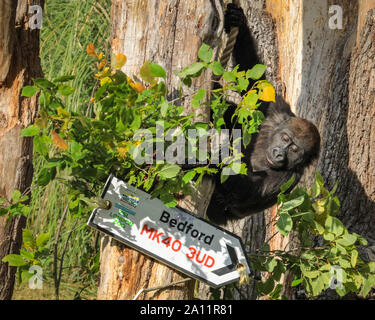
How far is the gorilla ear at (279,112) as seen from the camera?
Answer: 3.18m

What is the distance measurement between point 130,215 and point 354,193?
2036 mm

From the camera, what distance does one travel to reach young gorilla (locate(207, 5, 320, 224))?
2.93 metres

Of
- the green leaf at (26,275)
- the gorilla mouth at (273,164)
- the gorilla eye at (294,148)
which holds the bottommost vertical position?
the green leaf at (26,275)

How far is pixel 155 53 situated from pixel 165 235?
2.13ft

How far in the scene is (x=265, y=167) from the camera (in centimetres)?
311

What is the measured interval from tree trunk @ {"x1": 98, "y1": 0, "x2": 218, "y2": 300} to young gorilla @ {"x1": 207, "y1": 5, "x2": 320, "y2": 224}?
1.16 meters

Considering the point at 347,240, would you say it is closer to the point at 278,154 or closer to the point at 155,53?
the point at 155,53

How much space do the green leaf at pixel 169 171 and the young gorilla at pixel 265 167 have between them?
1391mm

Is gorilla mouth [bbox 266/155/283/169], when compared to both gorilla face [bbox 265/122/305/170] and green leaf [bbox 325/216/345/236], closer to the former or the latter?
gorilla face [bbox 265/122/305/170]

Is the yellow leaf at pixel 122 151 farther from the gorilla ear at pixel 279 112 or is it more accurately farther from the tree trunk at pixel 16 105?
the gorilla ear at pixel 279 112

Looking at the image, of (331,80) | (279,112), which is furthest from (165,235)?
(331,80)

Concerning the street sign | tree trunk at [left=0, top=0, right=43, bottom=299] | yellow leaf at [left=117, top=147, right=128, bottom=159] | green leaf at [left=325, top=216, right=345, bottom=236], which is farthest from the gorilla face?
yellow leaf at [left=117, top=147, right=128, bottom=159]

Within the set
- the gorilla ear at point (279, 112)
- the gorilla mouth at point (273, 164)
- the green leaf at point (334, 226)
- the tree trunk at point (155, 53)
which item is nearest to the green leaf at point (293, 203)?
Answer: the green leaf at point (334, 226)

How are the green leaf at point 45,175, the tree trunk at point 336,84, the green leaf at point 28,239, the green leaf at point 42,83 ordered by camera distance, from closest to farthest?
the green leaf at point 42,83 → the green leaf at point 45,175 → the green leaf at point 28,239 → the tree trunk at point 336,84
